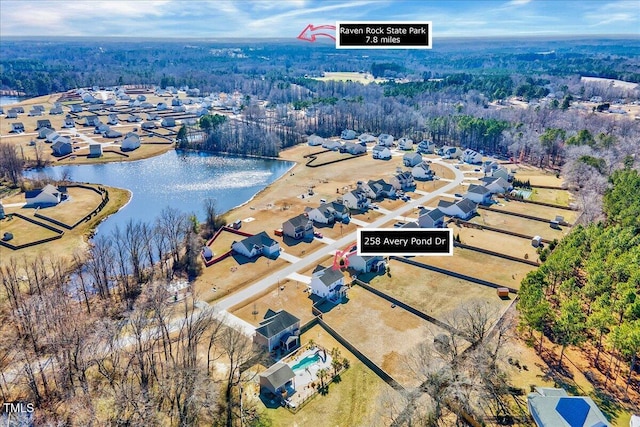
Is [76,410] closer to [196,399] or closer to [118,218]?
[196,399]

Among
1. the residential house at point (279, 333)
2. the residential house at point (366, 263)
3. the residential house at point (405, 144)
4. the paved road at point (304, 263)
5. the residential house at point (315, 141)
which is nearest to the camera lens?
the residential house at point (279, 333)

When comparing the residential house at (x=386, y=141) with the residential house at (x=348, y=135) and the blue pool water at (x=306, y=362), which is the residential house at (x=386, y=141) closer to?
the residential house at (x=348, y=135)

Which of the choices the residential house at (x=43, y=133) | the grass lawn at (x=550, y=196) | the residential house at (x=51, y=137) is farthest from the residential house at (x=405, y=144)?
the residential house at (x=43, y=133)

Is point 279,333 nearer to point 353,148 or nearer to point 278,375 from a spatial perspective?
point 278,375

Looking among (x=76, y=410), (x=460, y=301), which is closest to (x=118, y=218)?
(x=76, y=410)

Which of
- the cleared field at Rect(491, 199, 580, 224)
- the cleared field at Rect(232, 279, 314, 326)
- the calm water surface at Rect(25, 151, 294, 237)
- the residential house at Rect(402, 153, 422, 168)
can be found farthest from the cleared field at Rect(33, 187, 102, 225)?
the cleared field at Rect(491, 199, 580, 224)

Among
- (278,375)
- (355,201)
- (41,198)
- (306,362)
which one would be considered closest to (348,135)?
(355,201)
